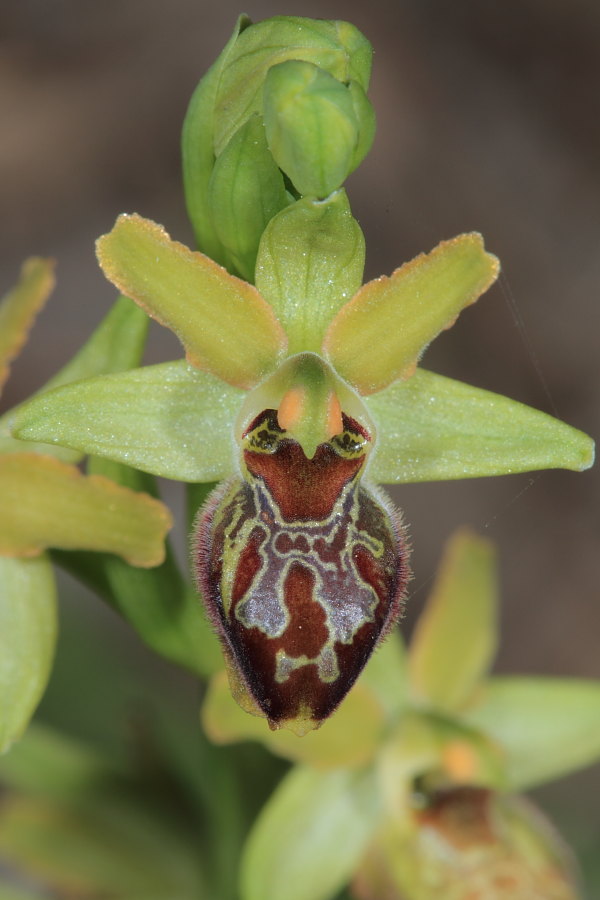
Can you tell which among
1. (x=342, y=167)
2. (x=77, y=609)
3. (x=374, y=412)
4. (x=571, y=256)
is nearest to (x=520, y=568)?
(x=571, y=256)

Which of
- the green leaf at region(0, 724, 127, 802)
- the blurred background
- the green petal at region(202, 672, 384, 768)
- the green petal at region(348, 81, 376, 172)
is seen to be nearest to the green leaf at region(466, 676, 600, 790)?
the green petal at region(202, 672, 384, 768)

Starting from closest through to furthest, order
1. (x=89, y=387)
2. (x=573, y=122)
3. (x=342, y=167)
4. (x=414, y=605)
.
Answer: (x=342, y=167)
(x=89, y=387)
(x=414, y=605)
(x=573, y=122)

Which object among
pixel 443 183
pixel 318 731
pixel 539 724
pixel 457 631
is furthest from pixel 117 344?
pixel 443 183

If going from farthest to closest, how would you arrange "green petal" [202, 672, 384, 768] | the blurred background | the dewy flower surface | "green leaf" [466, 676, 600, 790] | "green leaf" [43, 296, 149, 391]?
1. the blurred background
2. "green leaf" [466, 676, 600, 790]
3. "green petal" [202, 672, 384, 768]
4. "green leaf" [43, 296, 149, 391]
5. the dewy flower surface

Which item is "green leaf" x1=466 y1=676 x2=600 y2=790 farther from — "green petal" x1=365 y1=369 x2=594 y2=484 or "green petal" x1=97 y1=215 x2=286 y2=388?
"green petal" x1=97 y1=215 x2=286 y2=388

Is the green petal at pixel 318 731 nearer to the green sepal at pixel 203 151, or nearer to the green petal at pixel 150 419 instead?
the green petal at pixel 150 419

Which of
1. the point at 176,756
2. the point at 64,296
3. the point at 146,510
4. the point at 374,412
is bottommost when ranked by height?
the point at 64,296

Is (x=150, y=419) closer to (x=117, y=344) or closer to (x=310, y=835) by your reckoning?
(x=117, y=344)

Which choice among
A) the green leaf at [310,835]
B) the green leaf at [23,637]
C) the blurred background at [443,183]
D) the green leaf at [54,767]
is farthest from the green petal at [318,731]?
the blurred background at [443,183]

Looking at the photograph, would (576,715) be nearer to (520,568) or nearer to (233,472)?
(233,472)
